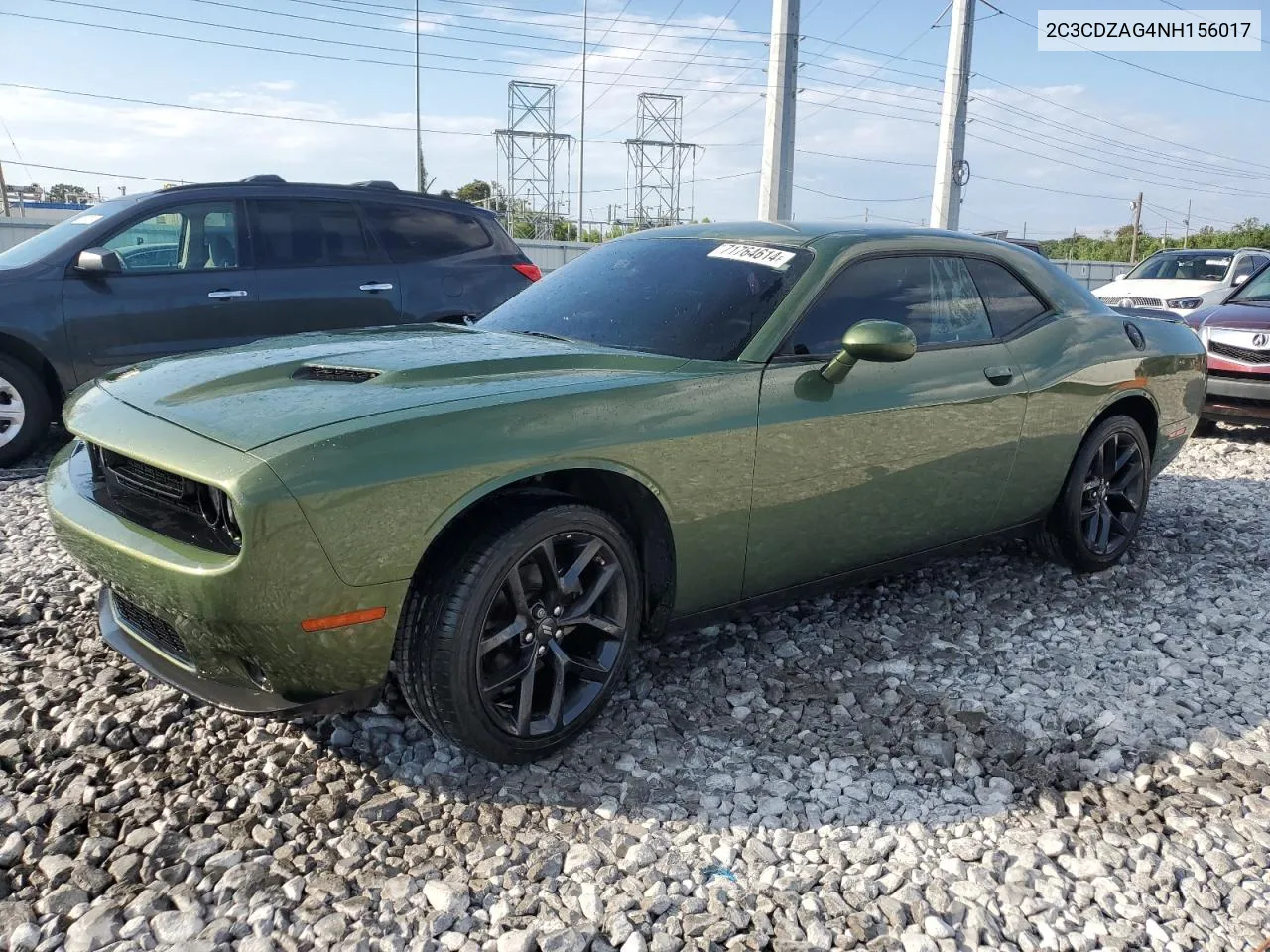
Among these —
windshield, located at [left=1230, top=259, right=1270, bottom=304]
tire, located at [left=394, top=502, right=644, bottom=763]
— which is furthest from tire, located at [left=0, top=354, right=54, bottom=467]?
windshield, located at [left=1230, top=259, right=1270, bottom=304]

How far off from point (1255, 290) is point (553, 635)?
884cm

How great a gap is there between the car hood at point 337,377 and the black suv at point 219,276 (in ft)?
11.3

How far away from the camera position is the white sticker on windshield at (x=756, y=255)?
11.7 ft

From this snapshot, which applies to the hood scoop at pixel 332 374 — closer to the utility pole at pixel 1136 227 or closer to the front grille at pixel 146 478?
the front grille at pixel 146 478

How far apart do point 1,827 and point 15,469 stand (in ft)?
14.2

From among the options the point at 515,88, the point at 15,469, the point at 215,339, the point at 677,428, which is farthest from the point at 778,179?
the point at 515,88

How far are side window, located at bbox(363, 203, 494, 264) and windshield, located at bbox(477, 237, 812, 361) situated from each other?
3.50 meters

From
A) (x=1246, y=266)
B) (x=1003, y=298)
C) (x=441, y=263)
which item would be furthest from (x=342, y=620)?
(x=1246, y=266)

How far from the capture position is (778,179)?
1415 centimetres

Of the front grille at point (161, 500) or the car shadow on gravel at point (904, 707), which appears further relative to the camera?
the car shadow on gravel at point (904, 707)

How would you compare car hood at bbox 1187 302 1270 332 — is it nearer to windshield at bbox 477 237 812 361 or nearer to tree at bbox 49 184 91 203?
windshield at bbox 477 237 812 361

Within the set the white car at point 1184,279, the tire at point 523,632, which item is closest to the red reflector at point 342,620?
the tire at point 523,632

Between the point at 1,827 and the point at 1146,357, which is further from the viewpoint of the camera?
the point at 1146,357

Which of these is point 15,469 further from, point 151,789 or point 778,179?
point 778,179
